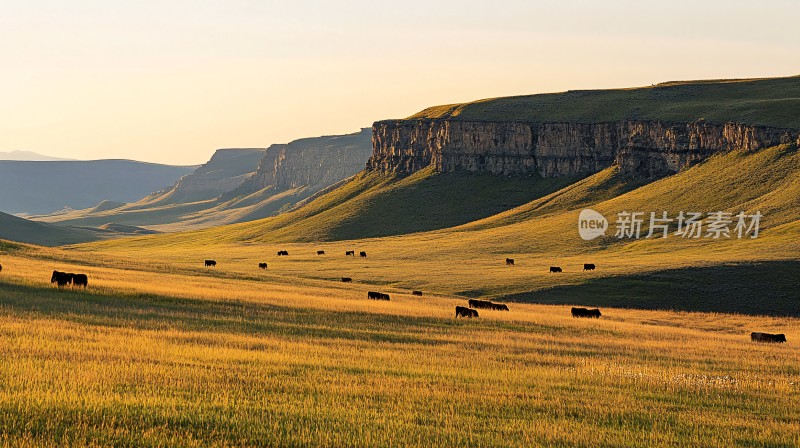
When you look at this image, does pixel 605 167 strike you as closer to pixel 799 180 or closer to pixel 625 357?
pixel 799 180

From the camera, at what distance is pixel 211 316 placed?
35719 millimetres

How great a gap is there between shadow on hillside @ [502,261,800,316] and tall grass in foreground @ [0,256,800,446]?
32.6 m

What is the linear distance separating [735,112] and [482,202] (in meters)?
53.0

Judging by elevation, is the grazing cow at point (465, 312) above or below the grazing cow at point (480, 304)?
above

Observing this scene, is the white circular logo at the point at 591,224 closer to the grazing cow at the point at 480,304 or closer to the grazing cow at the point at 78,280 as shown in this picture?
the grazing cow at the point at 480,304

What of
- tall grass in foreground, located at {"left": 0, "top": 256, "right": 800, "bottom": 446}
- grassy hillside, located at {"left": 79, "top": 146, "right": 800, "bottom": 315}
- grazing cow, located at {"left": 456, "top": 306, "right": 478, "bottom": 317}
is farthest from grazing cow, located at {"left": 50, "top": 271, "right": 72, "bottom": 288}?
grassy hillside, located at {"left": 79, "top": 146, "right": 800, "bottom": 315}

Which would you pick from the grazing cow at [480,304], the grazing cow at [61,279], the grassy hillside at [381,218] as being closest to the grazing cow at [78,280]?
the grazing cow at [61,279]

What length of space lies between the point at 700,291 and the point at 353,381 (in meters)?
59.4

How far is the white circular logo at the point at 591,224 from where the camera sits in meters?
125

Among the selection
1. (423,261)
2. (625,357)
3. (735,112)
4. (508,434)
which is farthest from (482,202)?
(508,434)

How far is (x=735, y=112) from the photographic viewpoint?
562 feet

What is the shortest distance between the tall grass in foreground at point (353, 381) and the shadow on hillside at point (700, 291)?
3261 centimetres

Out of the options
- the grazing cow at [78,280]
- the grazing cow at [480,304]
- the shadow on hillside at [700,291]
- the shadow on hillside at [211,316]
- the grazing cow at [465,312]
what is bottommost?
the shadow on hillside at [700,291]

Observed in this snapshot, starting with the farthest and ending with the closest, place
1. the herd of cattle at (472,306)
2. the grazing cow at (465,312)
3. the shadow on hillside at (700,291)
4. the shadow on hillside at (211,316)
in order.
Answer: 1. the shadow on hillside at (700,291)
2. the grazing cow at (465,312)
3. the herd of cattle at (472,306)
4. the shadow on hillside at (211,316)
